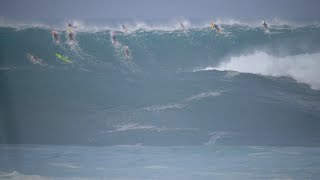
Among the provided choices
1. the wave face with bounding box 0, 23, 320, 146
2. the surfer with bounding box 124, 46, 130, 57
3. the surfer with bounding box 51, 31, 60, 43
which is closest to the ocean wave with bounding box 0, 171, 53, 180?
the wave face with bounding box 0, 23, 320, 146

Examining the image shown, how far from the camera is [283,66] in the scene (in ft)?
15.7

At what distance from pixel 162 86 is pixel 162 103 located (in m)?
0.22

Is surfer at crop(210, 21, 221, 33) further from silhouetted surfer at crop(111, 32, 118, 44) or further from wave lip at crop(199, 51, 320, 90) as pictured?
silhouetted surfer at crop(111, 32, 118, 44)

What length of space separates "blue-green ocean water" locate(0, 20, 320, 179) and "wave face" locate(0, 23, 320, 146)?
13 mm

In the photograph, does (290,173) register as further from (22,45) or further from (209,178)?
(22,45)

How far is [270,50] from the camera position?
4.77m

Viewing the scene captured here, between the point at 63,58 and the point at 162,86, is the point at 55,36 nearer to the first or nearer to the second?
the point at 63,58

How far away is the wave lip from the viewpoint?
4.65 m

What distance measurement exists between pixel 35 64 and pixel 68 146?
3.90ft

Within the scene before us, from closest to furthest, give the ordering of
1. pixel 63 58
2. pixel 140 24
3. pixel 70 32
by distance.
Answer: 1. pixel 140 24
2. pixel 70 32
3. pixel 63 58

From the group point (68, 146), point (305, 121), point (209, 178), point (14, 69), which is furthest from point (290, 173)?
point (14, 69)

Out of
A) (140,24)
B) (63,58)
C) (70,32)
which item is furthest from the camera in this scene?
(63,58)

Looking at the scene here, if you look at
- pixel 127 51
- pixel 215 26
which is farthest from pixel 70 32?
pixel 215 26

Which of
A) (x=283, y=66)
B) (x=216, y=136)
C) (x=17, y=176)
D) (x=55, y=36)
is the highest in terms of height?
(x=55, y=36)
